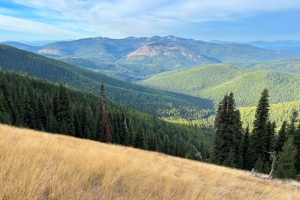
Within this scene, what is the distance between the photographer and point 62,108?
5741 centimetres

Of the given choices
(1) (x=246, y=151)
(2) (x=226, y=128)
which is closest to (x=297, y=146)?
(1) (x=246, y=151)

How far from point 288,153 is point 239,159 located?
9.40 m

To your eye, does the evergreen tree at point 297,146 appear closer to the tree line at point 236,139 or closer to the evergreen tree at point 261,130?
the tree line at point 236,139

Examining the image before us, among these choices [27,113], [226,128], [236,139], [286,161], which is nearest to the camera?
[286,161]

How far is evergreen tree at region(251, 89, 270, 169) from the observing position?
43375mm

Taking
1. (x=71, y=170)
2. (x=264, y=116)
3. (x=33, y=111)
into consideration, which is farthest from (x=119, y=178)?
(x=33, y=111)

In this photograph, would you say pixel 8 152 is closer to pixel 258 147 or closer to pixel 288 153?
pixel 288 153

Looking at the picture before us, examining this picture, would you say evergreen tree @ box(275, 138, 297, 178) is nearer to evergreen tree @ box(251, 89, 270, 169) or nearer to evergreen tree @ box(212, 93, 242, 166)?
evergreen tree @ box(251, 89, 270, 169)

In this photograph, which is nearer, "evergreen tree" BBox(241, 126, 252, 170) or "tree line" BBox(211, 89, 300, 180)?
"tree line" BBox(211, 89, 300, 180)

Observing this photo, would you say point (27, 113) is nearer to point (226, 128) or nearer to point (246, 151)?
point (226, 128)

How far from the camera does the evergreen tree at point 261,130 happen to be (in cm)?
4338

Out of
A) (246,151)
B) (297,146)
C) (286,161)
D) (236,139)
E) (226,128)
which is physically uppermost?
(226,128)

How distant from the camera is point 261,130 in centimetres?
4381

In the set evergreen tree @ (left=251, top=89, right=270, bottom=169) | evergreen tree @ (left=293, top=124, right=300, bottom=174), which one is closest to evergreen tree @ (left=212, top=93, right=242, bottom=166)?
evergreen tree @ (left=251, top=89, right=270, bottom=169)
